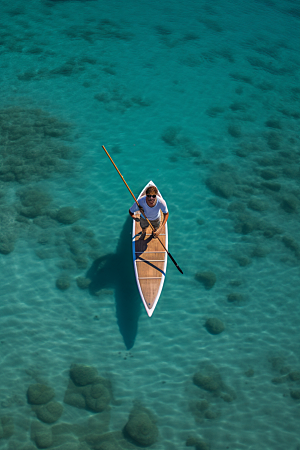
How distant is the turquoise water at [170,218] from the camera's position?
353 inches

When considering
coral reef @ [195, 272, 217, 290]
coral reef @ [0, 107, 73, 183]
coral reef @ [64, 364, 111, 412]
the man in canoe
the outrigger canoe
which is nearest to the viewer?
coral reef @ [64, 364, 111, 412]

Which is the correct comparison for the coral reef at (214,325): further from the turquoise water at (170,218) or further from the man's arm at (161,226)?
the man's arm at (161,226)

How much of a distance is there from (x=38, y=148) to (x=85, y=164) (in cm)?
209

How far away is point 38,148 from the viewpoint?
565 inches

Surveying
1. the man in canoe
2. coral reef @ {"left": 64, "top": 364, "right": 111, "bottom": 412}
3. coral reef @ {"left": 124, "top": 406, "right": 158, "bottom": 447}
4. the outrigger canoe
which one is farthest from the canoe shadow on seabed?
coral reef @ {"left": 124, "top": 406, "right": 158, "bottom": 447}

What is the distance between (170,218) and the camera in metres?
12.4

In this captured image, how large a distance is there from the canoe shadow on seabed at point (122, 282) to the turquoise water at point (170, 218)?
0.04 m

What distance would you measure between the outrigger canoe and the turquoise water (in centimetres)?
78

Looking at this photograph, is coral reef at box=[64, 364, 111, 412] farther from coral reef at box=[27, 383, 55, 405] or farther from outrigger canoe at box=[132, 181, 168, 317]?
outrigger canoe at box=[132, 181, 168, 317]

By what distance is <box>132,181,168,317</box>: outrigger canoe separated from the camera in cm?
964

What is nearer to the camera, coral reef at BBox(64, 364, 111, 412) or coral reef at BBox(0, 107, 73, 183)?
coral reef at BBox(64, 364, 111, 412)

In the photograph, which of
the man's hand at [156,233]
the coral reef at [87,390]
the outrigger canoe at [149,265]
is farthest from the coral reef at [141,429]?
the man's hand at [156,233]

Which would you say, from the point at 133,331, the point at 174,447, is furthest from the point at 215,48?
the point at 174,447

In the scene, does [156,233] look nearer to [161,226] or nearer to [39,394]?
[161,226]
